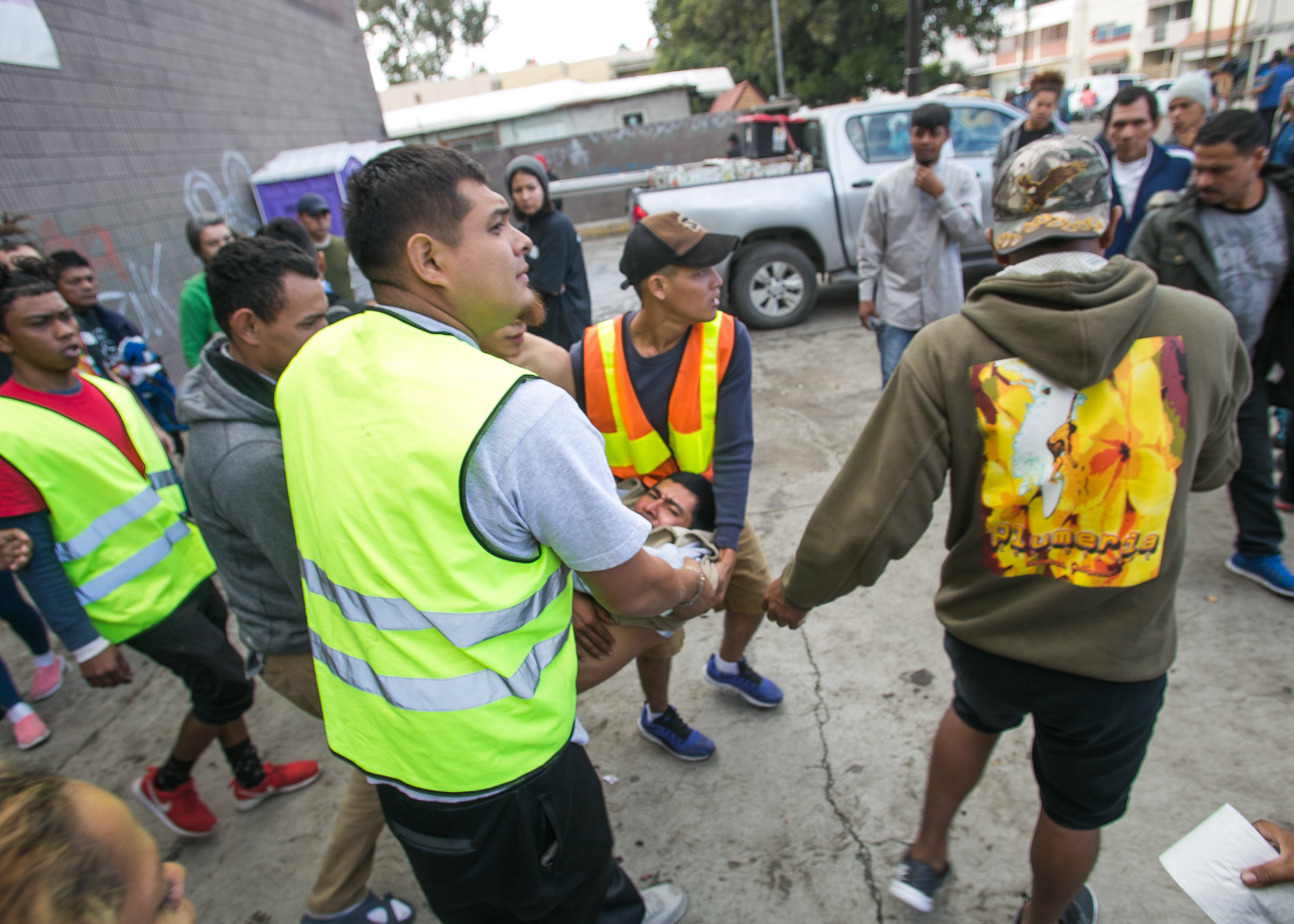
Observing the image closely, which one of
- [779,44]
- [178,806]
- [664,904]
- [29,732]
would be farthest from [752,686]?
[779,44]

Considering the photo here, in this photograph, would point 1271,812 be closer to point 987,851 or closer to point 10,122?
point 987,851

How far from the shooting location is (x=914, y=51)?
12094mm

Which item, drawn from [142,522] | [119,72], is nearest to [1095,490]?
[142,522]

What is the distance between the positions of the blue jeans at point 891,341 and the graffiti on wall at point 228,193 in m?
7.35

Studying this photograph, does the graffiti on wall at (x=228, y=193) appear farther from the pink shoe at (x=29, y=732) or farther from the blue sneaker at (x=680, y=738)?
the blue sneaker at (x=680, y=738)

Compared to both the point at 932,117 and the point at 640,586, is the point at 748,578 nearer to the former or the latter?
the point at 640,586

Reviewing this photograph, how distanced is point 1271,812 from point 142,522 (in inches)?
144

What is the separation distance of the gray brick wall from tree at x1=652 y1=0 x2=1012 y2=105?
17.6 metres

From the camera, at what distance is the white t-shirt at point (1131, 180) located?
3.87 meters

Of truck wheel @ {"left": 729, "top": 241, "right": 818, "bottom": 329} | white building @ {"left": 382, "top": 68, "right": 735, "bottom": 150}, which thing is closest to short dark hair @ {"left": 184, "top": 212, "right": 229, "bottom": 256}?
truck wheel @ {"left": 729, "top": 241, "right": 818, "bottom": 329}

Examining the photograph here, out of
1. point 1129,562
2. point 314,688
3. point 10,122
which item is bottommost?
point 314,688

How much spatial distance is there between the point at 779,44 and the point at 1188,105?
20250mm

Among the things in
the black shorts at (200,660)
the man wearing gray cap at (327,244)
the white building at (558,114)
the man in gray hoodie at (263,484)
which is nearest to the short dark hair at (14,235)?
the man wearing gray cap at (327,244)

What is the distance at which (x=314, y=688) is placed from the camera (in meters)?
2.00
